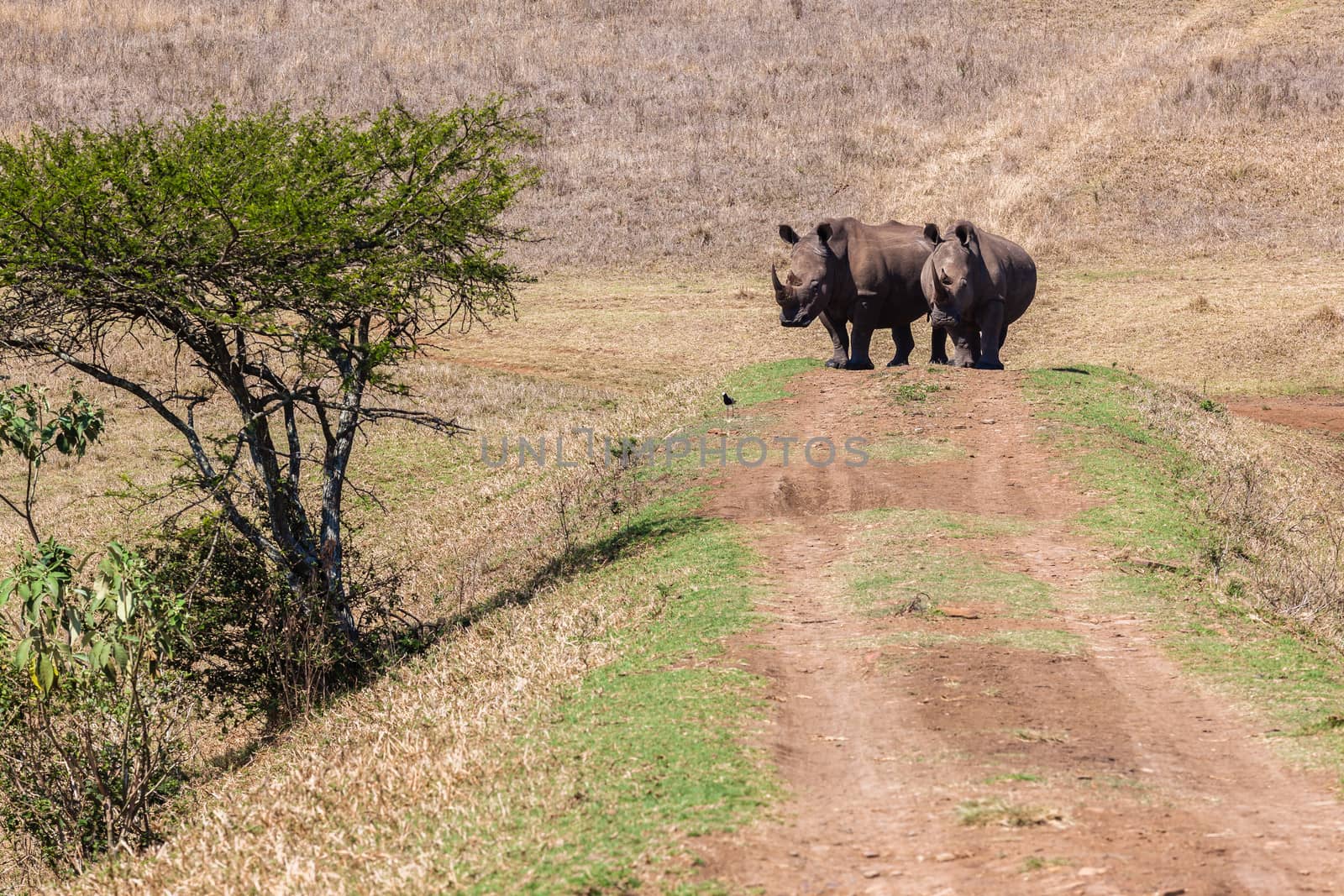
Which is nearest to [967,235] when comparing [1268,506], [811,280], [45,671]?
[811,280]

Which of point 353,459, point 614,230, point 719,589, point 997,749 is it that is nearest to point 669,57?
point 614,230

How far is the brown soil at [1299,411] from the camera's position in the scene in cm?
2331

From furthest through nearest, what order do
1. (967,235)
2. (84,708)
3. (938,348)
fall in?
(938,348), (967,235), (84,708)

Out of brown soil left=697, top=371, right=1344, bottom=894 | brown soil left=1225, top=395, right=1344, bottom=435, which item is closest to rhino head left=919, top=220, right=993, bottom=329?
brown soil left=1225, top=395, right=1344, bottom=435

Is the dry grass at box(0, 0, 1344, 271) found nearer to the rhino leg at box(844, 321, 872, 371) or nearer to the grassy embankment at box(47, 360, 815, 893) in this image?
the rhino leg at box(844, 321, 872, 371)

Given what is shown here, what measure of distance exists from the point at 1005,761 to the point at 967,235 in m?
14.1

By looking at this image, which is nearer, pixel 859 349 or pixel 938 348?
pixel 859 349

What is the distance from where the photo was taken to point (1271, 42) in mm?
50188

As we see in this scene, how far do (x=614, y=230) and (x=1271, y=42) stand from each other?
26.2 m

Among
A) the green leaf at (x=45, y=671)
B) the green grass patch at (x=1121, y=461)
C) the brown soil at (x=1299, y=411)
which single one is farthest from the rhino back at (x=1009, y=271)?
the green leaf at (x=45, y=671)

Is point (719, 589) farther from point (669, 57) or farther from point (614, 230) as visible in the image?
point (669, 57)

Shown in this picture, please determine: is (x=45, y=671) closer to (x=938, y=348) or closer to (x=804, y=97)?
(x=938, y=348)

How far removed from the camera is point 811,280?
21.2 meters

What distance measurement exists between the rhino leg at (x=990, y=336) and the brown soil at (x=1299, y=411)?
214 inches
